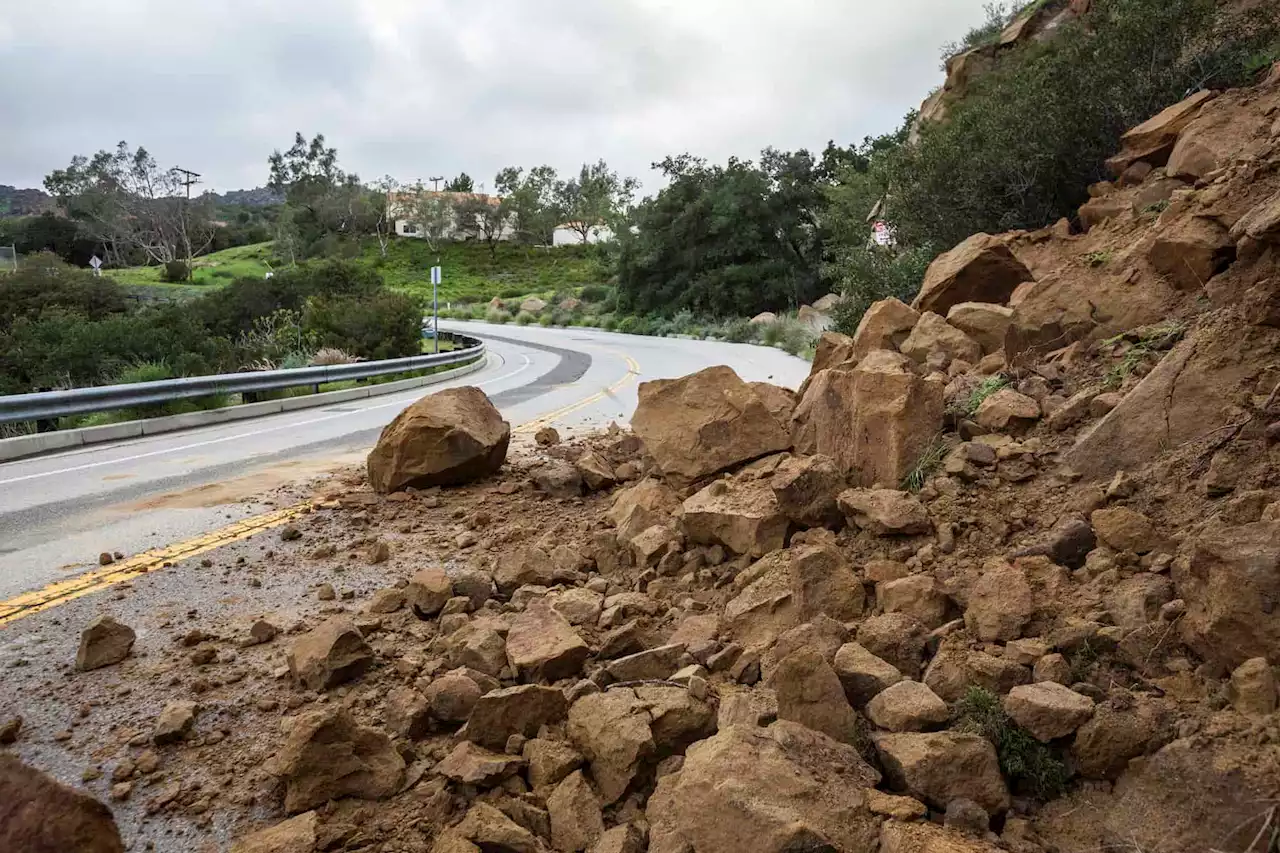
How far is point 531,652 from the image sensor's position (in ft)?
12.1

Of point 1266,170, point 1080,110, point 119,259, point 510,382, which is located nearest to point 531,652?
point 1266,170

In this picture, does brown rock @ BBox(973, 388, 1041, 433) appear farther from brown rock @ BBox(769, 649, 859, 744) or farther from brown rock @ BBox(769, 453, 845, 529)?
brown rock @ BBox(769, 649, 859, 744)

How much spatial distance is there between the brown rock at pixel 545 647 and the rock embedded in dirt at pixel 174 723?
50.9 inches

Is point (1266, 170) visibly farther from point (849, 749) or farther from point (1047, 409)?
point (849, 749)

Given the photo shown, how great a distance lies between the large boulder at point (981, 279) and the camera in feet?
29.5

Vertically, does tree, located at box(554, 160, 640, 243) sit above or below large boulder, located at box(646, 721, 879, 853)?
above

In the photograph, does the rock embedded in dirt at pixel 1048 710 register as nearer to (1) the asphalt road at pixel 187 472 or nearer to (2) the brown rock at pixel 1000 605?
(2) the brown rock at pixel 1000 605

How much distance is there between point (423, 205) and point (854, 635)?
11065cm

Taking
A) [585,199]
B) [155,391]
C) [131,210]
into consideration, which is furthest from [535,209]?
[155,391]

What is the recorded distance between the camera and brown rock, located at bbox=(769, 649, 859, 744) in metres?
2.95

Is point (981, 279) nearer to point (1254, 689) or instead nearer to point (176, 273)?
point (1254, 689)

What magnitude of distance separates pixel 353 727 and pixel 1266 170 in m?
6.98

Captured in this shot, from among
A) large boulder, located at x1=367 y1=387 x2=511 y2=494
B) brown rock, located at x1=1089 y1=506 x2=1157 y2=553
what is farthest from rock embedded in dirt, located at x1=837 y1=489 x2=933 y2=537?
large boulder, located at x1=367 y1=387 x2=511 y2=494

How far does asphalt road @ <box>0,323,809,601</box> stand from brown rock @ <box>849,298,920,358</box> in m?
5.04
